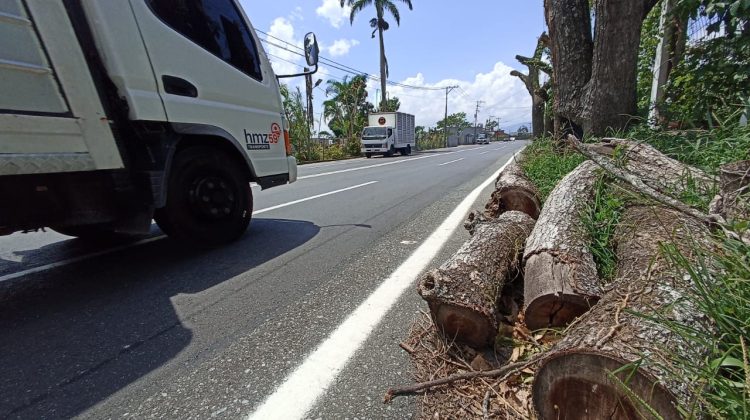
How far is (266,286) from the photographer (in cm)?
268

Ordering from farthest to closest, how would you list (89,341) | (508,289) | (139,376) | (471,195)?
(471,195) < (508,289) < (89,341) < (139,376)

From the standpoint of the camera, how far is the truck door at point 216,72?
2842 mm

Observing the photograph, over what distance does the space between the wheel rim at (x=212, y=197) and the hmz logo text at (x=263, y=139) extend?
492 mm

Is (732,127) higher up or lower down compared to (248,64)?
lower down

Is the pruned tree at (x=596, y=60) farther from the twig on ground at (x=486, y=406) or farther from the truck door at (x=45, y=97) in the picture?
the truck door at (x=45, y=97)

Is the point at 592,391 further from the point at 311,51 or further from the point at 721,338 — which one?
the point at 311,51

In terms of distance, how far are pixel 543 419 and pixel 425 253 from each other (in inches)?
83.6

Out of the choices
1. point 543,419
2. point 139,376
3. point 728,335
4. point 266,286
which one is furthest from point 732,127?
point 139,376

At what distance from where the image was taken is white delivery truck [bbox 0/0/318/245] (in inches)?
82.1

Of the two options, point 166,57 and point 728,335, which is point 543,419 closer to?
point 728,335

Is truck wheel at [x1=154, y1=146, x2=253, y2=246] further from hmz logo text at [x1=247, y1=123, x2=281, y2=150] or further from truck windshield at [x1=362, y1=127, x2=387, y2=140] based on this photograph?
truck windshield at [x1=362, y1=127, x2=387, y2=140]

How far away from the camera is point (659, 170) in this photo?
315 centimetres

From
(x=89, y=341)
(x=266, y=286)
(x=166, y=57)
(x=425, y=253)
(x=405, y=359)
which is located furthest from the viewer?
(x=425, y=253)

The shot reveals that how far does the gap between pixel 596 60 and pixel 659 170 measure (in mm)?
3126
